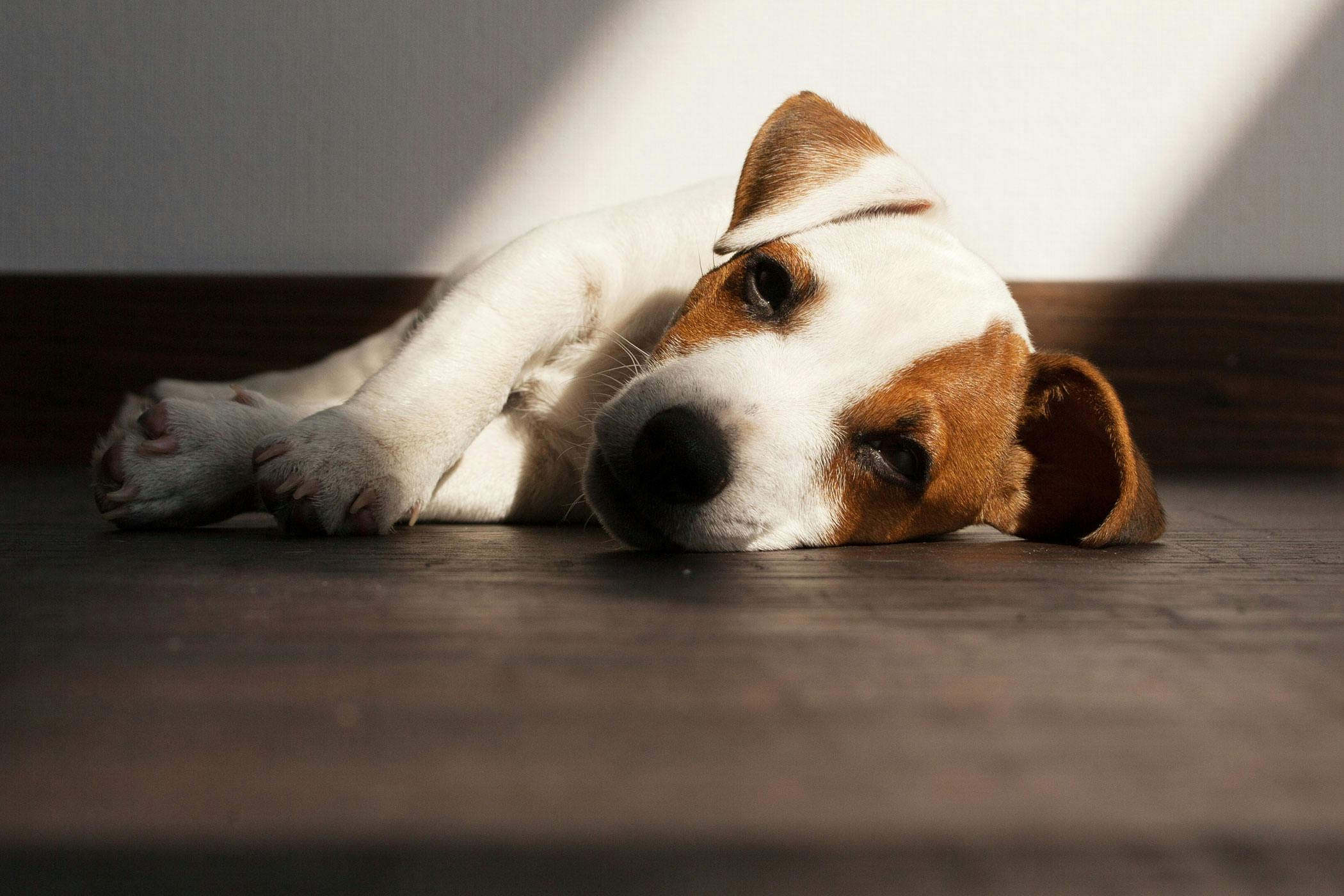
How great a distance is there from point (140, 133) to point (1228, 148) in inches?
102

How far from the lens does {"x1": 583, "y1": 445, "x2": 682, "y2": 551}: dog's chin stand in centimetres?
127

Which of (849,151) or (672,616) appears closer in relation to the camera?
(672,616)

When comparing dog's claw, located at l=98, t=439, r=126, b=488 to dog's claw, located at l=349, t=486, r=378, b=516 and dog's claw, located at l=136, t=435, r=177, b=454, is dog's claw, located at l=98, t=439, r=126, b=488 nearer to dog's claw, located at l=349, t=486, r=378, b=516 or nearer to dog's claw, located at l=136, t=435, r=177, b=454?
dog's claw, located at l=136, t=435, r=177, b=454

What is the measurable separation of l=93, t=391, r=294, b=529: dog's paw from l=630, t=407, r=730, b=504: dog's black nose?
1.64 feet

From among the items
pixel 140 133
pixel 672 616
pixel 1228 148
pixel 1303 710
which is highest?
pixel 1228 148

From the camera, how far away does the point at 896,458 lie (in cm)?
134

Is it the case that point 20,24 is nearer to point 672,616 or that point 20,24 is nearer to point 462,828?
point 672,616

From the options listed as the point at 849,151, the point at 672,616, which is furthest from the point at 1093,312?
the point at 672,616

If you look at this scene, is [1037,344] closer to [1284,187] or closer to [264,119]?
[1284,187]

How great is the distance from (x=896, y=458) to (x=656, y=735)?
843 mm

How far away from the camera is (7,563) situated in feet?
3.38

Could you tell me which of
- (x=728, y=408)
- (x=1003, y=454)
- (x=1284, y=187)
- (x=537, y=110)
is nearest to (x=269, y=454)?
(x=728, y=408)

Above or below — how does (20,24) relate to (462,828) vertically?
below

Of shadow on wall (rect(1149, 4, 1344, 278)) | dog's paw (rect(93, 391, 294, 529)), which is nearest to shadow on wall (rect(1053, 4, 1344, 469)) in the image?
shadow on wall (rect(1149, 4, 1344, 278))
